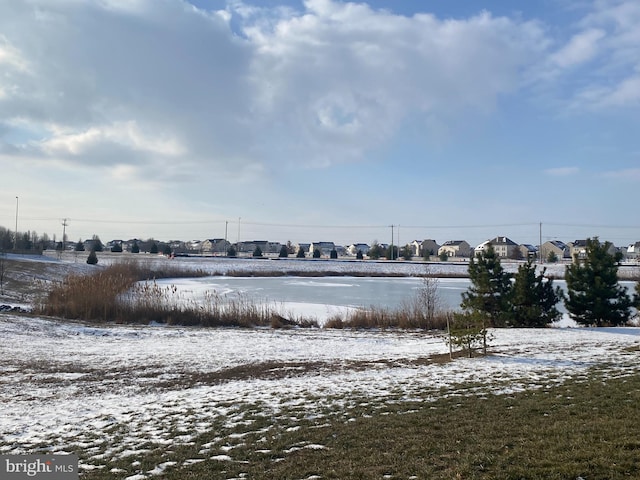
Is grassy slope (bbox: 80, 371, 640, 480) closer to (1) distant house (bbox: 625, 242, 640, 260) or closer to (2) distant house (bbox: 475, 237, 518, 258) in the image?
(2) distant house (bbox: 475, 237, 518, 258)

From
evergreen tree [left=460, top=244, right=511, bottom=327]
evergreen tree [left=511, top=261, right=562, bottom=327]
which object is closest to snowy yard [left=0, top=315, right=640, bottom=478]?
evergreen tree [left=511, top=261, right=562, bottom=327]

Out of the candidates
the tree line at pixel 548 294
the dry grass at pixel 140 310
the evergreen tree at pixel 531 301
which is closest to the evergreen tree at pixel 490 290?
the tree line at pixel 548 294

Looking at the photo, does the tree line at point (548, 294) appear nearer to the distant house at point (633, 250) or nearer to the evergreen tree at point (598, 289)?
the evergreen tree at point (598, 289)

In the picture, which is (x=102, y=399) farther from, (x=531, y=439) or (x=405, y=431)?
(x=531, y=439)

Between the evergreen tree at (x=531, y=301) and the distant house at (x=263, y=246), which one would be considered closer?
the evergreen tree at (x=531, y=301)

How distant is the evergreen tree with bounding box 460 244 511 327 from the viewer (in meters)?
20.5

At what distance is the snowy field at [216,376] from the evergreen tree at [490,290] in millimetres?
3106

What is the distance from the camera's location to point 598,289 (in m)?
19.8

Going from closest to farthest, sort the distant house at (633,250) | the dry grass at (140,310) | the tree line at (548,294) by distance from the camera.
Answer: the tree line at (548,294)
the dry grass at (140,310)
the distant house at (633,250)

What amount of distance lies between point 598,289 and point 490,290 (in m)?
4.27

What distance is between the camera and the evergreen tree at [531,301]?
20.1 m

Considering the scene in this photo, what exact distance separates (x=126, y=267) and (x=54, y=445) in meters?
43.3

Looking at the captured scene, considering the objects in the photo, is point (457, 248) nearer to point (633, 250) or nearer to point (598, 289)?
point (633, 250)

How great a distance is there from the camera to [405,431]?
6141 mm
